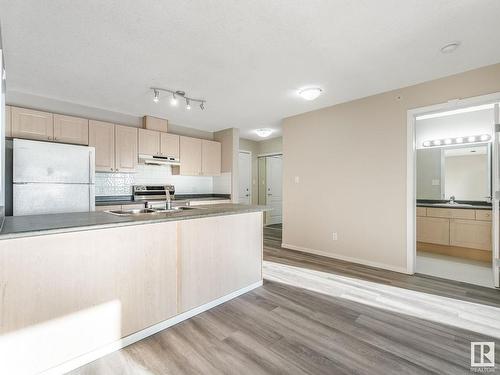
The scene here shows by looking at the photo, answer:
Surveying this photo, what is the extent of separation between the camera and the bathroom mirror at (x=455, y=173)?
4203mm

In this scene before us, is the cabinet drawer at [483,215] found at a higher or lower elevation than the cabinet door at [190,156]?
lower

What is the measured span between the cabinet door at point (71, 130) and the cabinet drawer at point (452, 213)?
593 cm

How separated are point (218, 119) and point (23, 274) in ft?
13.1

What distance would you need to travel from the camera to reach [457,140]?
4.34m

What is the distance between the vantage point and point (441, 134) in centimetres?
453

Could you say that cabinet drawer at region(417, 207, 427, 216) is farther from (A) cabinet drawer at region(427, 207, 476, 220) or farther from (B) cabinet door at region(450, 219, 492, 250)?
(B) cabinet door at region(450, 219, 492, 250)

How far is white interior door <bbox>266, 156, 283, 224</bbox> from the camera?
720cm

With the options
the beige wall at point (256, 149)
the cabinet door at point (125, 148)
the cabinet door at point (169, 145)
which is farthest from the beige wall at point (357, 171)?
the cabinet door at point (125, 148)

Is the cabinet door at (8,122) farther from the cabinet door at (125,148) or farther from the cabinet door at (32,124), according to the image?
the cabinet door at (125,148)

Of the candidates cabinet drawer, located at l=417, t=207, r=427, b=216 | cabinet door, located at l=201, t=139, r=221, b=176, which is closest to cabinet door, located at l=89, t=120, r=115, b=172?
cabinet door, located at l=201, t=139, r=221, b=176

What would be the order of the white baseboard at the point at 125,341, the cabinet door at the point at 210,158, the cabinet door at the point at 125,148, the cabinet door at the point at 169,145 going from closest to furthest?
the white baseboard at the point at 125,341
the cabinet door at the point at 125,148
the cabinet door at the point at 169,145
the cabinet door at the point at 210,158

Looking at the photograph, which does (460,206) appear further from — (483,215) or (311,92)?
(311,92)

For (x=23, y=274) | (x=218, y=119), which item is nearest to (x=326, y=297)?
(x=23, y=274)

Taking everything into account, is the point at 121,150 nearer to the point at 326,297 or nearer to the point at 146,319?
the point at 146,319
